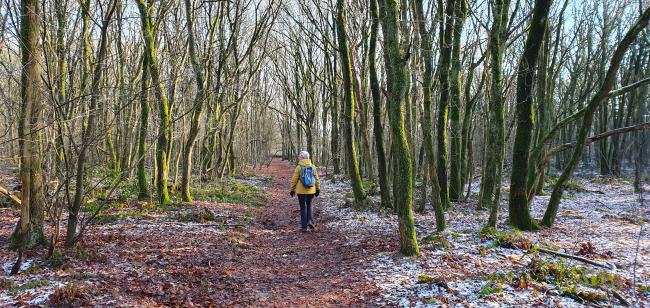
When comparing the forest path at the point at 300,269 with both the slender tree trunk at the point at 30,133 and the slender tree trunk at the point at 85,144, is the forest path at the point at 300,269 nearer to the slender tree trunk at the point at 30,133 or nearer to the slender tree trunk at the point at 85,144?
the slender tree trunk at the point at 85,144

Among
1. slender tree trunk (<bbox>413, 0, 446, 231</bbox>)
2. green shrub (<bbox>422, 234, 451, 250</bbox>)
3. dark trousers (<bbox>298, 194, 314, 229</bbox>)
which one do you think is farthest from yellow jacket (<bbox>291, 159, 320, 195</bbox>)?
green shrub (<bbox>422, 234, 451, 250</bbox>)

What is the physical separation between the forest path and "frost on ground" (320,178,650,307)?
0.34m

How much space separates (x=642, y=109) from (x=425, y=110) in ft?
72.7

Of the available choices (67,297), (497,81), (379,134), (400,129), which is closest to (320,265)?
(400,129)

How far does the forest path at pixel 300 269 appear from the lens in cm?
562

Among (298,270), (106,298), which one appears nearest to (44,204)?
(106,298)

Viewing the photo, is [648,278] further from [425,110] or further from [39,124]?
[39,124]

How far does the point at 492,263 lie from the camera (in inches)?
255

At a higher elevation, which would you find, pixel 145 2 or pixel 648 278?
pixel 145 2

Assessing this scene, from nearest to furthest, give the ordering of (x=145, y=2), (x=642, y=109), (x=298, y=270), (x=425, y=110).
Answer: (x=298, y=270)
(x=425, y=110)
(x=145, y=2)
(x=642, y=109)

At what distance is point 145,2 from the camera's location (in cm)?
1137

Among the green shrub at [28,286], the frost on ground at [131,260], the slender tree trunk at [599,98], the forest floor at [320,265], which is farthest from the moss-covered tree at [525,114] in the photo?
the green shrub at [28,286]

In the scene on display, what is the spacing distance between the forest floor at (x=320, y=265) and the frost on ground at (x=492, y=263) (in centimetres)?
3

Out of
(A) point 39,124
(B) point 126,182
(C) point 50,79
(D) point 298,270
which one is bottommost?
(D) point 298,270
